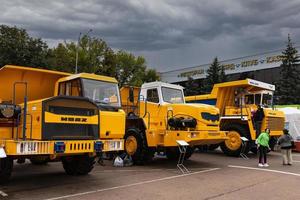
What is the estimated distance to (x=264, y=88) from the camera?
19594 mm

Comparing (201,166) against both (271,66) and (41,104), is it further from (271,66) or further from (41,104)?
(271,66)

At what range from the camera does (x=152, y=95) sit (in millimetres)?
15523

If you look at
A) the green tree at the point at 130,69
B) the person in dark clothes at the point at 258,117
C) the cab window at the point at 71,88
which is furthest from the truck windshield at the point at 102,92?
the green tree at the point at 130,69

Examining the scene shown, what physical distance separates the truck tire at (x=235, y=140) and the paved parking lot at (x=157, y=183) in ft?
10.7

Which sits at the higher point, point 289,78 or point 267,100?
point 289,78

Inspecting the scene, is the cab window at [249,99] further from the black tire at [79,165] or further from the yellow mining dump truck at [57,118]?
the black tire at [79,165]

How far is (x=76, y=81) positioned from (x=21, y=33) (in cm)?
3638

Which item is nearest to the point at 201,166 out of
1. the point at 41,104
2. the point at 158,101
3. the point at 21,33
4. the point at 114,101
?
the point at 158,101

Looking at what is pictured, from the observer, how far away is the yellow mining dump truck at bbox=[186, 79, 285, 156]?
18234 mm

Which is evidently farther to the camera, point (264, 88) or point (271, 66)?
point (271, 66)

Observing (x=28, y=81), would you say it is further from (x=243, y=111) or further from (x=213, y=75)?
(x=213, y=75)

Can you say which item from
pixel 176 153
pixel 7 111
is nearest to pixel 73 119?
pixel 7 111

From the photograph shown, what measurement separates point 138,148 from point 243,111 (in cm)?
612

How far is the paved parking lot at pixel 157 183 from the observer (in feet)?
30.7
